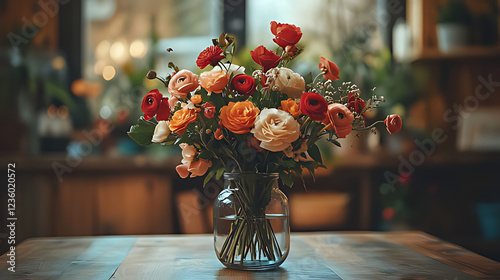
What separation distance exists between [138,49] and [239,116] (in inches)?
74.2

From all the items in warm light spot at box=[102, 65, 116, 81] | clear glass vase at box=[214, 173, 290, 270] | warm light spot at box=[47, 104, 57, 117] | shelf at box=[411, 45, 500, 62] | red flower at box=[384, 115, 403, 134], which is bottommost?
clear glass vase at box=[214, 173, 290, 270]

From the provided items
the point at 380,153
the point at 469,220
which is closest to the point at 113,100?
the point at 380,153

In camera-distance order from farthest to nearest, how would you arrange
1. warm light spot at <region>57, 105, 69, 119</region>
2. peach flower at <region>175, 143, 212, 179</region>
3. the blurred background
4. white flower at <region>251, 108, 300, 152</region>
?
warm light spot at <region>57, 105, 69, 119</region> → the blurred background → peach flower at <region>175, 143, 212, 179</region> → white flower at <region>251, 108, 300, 152</region>

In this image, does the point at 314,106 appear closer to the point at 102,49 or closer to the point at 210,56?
the point at 210,56

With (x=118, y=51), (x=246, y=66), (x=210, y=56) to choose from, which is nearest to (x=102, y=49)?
(x=118, y=51)

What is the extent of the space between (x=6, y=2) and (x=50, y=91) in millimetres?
491

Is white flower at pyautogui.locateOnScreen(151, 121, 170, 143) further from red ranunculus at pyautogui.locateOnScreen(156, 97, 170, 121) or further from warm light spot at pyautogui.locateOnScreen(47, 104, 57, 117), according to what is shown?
warm light spot at pyautogui.locateOnScreen(47, 104, 57, 117)

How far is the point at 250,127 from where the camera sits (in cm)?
95

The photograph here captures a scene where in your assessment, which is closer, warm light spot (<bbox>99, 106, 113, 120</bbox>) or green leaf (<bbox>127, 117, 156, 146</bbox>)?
green leaf (<bbox>127, 117, 156, 146</bbox>)

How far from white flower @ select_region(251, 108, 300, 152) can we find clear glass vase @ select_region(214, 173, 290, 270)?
0.37ft

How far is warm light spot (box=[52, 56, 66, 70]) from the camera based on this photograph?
2.61 metres

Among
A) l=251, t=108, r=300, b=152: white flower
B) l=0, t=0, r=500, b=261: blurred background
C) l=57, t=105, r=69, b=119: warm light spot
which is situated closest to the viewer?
l=251, t=108, r=300, b=152: white flower

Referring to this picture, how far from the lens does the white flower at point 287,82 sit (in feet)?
A: 3.18

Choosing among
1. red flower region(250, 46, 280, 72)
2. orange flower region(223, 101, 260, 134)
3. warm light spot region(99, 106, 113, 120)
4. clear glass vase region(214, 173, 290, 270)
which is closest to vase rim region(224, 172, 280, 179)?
clear glass vase region(214, 173, 290, 270)
